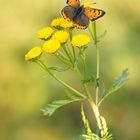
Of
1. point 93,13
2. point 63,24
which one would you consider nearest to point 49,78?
point 63,24

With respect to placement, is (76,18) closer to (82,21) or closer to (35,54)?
(82,21)

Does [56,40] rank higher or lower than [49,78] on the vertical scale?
higher

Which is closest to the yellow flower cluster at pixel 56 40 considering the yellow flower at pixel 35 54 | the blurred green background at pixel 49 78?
the yellow flower at pixel 35 54

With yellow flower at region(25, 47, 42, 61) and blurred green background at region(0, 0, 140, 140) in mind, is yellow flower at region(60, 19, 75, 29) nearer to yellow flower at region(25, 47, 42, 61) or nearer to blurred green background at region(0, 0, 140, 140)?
yellow flower at region(25, 47, 42, 61)

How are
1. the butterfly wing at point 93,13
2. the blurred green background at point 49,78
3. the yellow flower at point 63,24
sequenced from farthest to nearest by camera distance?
the blurred green background at point 49,78, the yellow flower at point 63,24, the butterfly wing at point 93,13

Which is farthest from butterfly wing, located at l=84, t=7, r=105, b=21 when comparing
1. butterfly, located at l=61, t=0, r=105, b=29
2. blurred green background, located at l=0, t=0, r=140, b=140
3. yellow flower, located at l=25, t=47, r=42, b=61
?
blurred green background, located at l=0, t=0, r=140, b=140

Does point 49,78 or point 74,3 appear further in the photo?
point 49,78

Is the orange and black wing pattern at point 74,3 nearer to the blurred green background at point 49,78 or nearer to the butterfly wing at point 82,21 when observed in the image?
the butterfly wing at point 82,21
